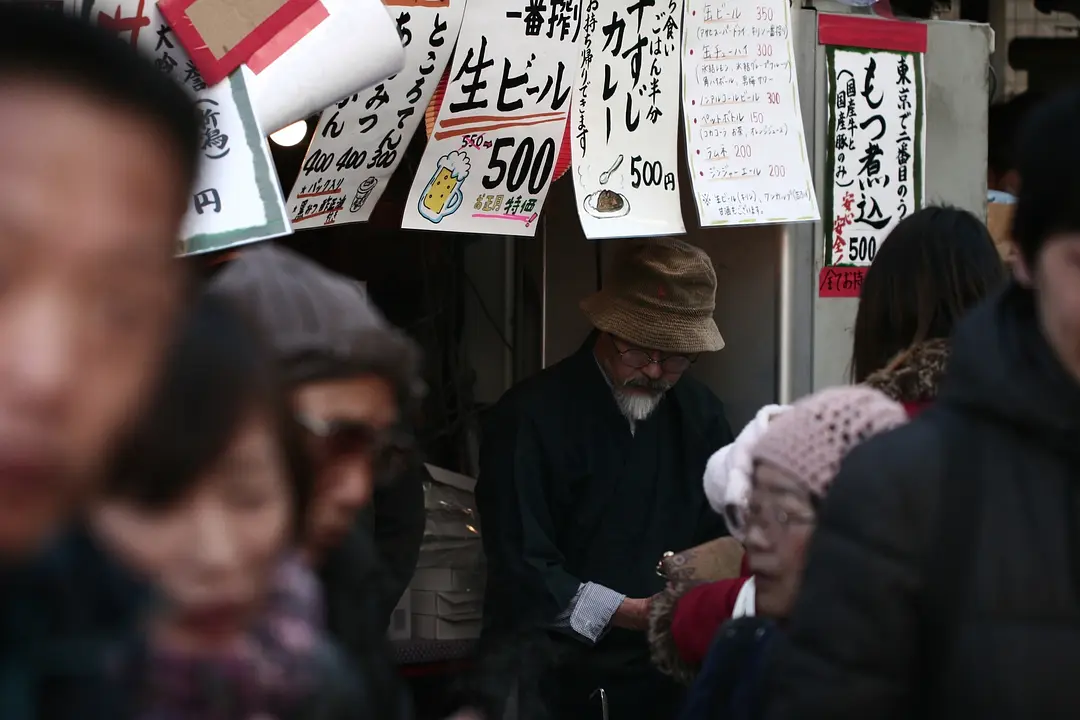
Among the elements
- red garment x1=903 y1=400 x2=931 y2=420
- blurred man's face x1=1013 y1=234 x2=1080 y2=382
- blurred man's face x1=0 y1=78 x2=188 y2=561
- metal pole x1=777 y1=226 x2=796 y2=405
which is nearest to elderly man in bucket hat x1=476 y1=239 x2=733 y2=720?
metal pole x1=777 y1=226 x2=796 y2=405

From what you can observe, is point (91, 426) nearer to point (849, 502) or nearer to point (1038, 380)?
point (849, 502)

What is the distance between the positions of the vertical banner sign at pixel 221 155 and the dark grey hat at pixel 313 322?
1016mm

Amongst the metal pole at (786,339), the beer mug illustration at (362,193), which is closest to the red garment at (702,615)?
the beer mug illustration at (362,193)

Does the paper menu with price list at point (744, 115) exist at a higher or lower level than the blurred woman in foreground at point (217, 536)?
higher

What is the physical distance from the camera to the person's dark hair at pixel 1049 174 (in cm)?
174

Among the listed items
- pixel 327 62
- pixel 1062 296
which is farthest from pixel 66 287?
pixel 327 62

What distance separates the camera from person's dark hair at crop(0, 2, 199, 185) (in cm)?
80

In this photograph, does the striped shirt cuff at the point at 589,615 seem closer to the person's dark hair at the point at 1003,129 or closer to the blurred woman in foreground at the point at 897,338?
the blurred woman in foreground at the point at 897,338

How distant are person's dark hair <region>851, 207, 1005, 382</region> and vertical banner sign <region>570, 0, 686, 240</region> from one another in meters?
1.16

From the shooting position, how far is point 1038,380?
5.75 feet

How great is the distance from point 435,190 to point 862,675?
2420 millimetres

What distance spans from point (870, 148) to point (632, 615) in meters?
2.10

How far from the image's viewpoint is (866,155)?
483 centimetres

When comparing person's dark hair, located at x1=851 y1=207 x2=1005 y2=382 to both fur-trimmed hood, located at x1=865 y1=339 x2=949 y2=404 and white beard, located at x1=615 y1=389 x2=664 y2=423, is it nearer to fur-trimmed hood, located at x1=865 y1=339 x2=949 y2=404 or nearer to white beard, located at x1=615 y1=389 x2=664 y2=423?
fur-trimmed hood, located at x1=865 y1=339 x2=949 y2=404
